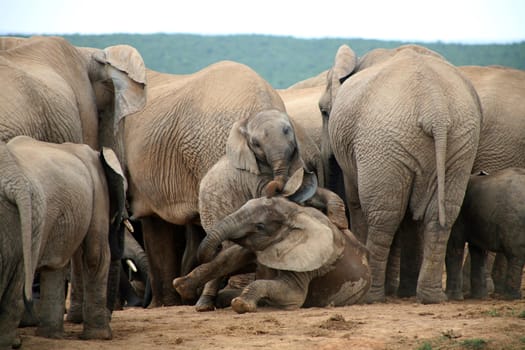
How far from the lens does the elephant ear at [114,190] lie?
6.73 metres

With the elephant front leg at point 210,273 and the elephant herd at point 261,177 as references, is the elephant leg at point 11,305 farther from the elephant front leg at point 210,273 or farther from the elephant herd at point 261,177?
the elephant front leg at point 210,273

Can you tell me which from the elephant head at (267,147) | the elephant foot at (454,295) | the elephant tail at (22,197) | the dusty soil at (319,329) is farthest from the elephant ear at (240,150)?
the elephant tail at (22,197)

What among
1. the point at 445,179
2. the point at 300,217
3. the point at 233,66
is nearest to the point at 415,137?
the point at 445,179

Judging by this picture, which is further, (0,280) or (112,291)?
(112,291)

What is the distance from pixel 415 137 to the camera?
8.50 metres

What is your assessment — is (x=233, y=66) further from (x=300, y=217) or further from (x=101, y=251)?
(x=101, y=251)

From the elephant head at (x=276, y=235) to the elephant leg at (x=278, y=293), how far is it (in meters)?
0.12

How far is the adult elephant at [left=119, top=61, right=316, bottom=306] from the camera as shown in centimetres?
934

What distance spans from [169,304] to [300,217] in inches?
88.0

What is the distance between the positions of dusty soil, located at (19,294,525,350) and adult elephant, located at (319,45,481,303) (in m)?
0.75

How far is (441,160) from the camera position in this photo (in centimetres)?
832

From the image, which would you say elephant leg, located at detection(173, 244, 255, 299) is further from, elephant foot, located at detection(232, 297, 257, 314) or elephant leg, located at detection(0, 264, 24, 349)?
elephant leg, located at detection(0, 264, 24, 349)

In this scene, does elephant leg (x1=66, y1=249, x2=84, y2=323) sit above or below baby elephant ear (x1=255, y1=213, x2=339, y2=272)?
below

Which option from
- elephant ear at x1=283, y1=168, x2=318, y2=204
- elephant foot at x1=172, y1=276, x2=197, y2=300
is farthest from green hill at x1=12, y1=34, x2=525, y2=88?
elephant foot at x1=172, y1=276, x2=197, y2=300
